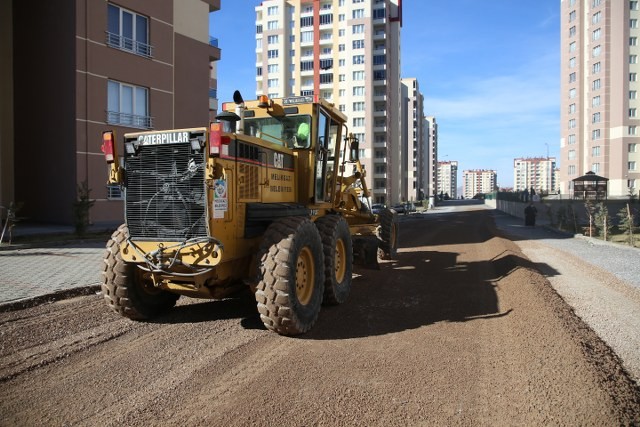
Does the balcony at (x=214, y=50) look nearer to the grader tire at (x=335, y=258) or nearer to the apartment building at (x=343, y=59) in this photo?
the grader tire at (x=335, y=258)

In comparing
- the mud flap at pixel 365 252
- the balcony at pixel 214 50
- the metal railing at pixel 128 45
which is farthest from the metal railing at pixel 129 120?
the mud flap at pixel 365 252

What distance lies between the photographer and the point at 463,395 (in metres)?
4.07

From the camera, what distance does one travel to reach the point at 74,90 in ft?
67.6

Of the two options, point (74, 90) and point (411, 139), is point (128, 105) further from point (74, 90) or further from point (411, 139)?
point (411, 139)

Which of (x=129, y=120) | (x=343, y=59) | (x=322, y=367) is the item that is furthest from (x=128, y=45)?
(x=343, y=59)

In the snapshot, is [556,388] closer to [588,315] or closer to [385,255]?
[588,315]

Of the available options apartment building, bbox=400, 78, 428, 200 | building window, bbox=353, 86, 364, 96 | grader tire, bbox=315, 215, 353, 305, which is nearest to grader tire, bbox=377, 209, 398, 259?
grader tire, bbox=315, 215, 353, 305

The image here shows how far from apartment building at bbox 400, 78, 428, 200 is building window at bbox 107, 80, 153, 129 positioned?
8420 cm

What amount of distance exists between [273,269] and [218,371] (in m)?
1.30

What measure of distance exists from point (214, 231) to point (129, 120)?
19.2 metres

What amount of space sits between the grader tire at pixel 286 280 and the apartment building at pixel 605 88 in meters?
85.2

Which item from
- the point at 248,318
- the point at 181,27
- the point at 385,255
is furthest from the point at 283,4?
the point at 248,318

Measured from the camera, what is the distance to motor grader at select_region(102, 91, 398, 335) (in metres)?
5.41

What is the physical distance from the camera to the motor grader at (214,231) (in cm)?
541
